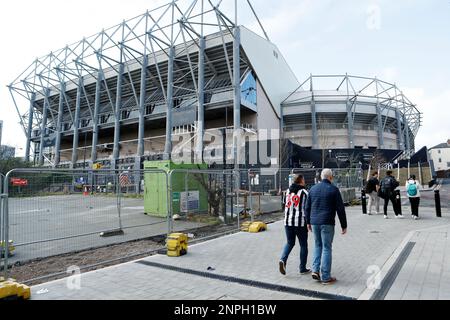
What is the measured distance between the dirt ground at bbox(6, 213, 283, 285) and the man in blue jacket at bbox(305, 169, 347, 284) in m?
3.77

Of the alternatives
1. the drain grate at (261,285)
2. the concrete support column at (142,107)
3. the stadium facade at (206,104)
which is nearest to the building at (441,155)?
the stadium facade at (206,104)

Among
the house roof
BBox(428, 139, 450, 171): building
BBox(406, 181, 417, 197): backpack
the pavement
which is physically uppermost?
the house roof

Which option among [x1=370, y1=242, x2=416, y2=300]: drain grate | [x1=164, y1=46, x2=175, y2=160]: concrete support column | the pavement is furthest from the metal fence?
[x1=164, y1=46, x2=175, y2=160]: concrete support column

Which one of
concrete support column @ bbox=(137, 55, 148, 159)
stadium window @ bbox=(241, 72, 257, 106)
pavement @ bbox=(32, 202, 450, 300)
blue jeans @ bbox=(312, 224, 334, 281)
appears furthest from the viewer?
concrete support column @ bbox=(137, 55, 148, 159)

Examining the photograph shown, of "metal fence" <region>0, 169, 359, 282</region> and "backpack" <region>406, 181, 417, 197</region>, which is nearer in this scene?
"metal fence" <region>0, 169, 359, 282</region>

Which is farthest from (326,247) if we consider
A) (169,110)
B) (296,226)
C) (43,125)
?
(43,125)

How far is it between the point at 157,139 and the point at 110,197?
3945cm

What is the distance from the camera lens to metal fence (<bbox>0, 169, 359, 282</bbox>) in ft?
21.0

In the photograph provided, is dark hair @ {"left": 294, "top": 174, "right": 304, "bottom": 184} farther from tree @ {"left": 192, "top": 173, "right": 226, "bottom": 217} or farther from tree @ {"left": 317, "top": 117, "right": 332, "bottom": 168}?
tree @ {"left": 317, "top": 117, "right": 332, "bottom": 168}

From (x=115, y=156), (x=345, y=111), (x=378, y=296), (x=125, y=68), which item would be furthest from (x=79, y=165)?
(x=378, y=296)

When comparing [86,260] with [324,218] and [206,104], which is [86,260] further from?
[206,104]

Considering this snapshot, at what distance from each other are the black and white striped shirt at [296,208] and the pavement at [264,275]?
0.93 m

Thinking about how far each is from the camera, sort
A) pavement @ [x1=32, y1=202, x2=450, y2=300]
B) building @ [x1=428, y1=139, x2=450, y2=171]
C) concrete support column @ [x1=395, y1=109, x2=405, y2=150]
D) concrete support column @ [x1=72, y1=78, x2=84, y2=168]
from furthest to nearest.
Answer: building @ [x1=428, y1=139, x2=450, y2=171] < concrete support column @ [x1=72, y1=78, x2=84, y2=168] < concrete support column @ [x1=395, y1=109, x2=405, y2=150] < pavement @ [x1=32, y1=202, x2=450, y2=300]
